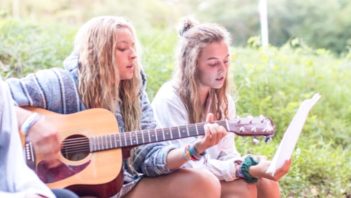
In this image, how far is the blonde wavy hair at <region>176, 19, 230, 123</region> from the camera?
268 centimetres

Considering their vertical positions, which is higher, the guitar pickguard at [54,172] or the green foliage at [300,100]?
the guitar pickguard at [54,172]

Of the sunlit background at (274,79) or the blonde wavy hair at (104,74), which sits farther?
the sunlit background at (274,79)

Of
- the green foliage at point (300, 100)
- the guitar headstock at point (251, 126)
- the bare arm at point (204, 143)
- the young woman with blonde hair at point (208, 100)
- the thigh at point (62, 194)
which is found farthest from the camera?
the green foliage at point (300, 100)

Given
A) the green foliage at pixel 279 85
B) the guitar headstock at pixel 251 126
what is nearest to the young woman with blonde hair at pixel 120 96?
the guitar headstock at pixel 251 126

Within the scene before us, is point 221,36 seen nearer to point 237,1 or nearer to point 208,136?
point 208,136

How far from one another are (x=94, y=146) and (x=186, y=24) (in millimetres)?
718

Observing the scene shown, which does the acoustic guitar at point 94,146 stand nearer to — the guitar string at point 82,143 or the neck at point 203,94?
the guitar string at point 82,143

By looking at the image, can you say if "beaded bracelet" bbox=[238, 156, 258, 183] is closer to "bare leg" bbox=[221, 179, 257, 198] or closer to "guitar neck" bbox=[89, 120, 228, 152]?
"bare leg" bbox=[221, 179, 257, 198]

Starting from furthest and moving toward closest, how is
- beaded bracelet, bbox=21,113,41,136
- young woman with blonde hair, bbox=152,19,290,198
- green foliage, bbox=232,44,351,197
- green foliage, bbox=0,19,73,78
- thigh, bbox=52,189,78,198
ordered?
1. green foliage, bbox=0,19,73,78
2. green foliage, bbox=232,44,351,197
3. young woman with blonde hair, bbox=152,19,290,198
4. beaded bracelet, bbox=21,113,41,136
5. thigh, bbox=52,189,78,198

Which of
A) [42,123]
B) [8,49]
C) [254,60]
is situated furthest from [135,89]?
[254,60]

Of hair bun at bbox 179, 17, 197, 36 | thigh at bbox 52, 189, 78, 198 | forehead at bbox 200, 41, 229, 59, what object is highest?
hair bun at bbox 179, 17, 197, 36

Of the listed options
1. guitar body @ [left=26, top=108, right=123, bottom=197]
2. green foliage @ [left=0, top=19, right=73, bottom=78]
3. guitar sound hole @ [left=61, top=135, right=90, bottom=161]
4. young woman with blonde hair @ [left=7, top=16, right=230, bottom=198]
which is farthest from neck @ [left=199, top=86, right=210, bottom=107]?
green foliage @ [left=0, top=19, right=73, bottom=78]

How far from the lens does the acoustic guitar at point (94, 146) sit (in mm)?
2298

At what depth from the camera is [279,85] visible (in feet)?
15.9
